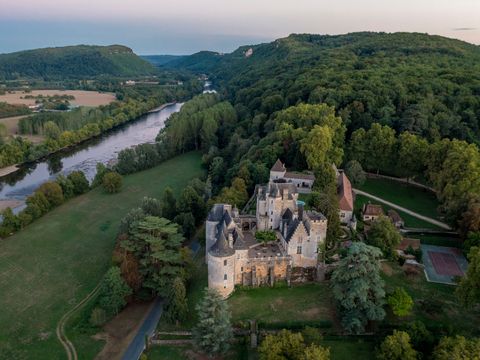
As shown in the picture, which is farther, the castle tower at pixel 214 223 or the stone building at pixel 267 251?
the castle tower at pixel 214 223

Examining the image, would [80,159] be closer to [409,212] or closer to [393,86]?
[393,86]

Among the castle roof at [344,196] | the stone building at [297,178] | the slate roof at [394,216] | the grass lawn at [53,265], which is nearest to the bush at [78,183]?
the grass lawn at [53,265]

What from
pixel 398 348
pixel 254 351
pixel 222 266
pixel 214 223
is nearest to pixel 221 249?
pixel 222 266

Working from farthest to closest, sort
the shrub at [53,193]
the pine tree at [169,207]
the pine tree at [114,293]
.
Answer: the shrub at [53,193] < the pine tree at [169,207] < the pine tree at [114,293]

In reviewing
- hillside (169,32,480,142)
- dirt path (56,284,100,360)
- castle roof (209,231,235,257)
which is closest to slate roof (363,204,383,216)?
castle roof (209,231,235,257)

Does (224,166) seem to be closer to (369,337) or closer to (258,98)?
(258,98)

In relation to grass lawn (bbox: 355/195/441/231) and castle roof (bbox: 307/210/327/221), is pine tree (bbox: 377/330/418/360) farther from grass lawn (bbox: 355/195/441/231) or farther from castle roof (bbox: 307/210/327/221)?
grass lawn (bbox: 355/195/441/231)

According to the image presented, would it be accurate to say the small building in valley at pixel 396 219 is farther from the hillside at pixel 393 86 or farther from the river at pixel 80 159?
the river at pixel 80 159

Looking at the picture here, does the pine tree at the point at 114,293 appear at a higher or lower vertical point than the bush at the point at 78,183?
lower
